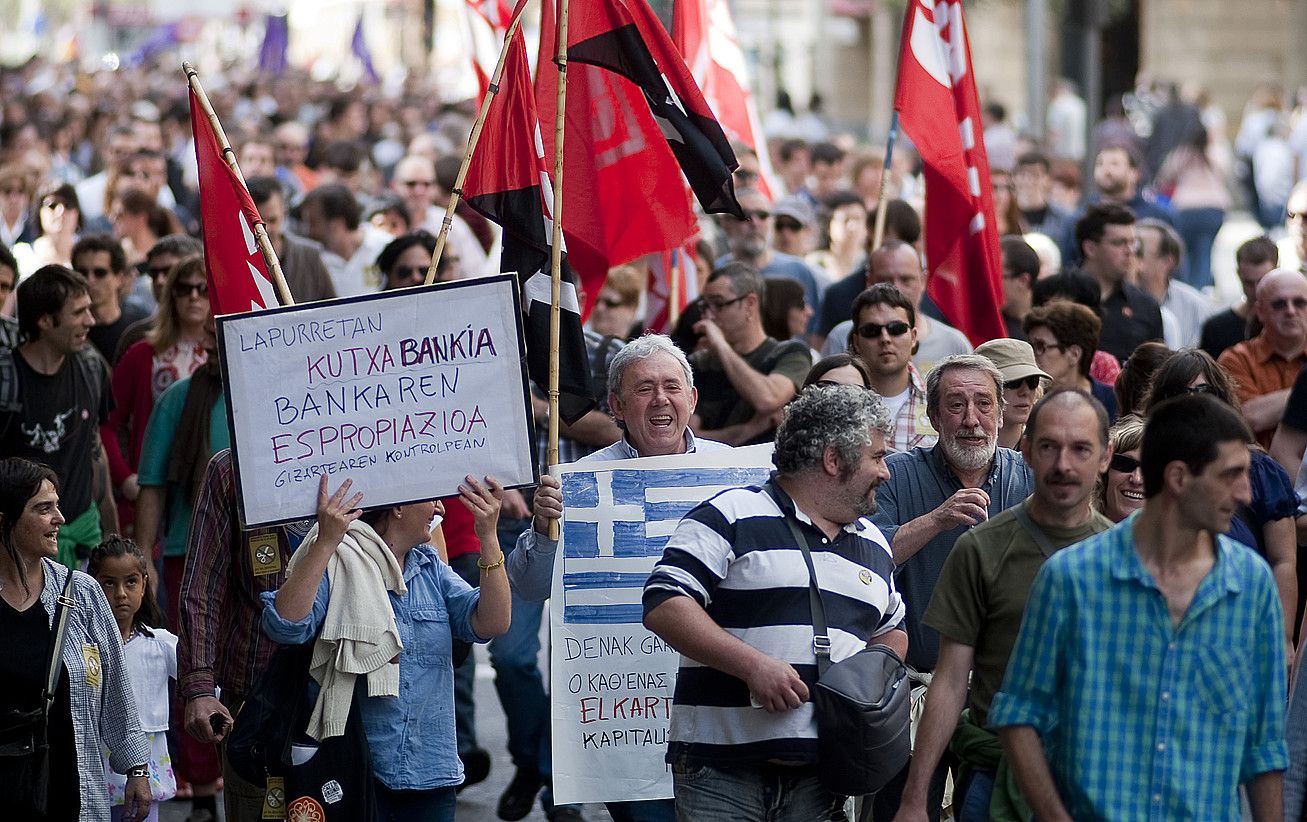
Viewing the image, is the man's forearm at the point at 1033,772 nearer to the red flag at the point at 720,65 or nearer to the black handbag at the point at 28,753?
the black handbag at the point at 28,753

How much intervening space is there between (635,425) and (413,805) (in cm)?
137

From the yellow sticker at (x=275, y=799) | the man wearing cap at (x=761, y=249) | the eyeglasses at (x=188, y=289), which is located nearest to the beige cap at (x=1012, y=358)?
the yellow sticker at (x=275, y=799)

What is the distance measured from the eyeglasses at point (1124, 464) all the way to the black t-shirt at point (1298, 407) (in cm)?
124

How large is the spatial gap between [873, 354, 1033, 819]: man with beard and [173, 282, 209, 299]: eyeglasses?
11.6ft

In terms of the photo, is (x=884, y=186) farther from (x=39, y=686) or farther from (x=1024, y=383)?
(x=39, y=686)

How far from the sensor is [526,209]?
6652 mm

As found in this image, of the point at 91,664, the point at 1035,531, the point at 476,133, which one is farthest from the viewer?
the point at 476,133

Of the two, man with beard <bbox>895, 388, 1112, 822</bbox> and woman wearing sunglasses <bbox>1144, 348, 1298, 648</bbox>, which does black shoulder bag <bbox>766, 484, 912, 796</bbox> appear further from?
woman wearing sunglasses <bbox>1144, 348, 1298, 648</bbox>

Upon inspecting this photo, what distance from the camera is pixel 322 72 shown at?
62.7 meters

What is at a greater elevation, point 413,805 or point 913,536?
point 913,536

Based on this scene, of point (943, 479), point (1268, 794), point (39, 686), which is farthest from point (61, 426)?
point (1268, 794)

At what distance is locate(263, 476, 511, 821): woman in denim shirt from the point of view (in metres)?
5.39

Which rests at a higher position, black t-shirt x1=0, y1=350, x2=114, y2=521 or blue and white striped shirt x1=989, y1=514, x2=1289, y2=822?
black t-shirt x1=0, y1=350, x2=114, y2=521

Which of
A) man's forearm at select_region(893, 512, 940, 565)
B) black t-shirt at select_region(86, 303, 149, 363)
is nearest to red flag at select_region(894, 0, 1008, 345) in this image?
man's forearm at select_region(893, 512, 940, 565)
